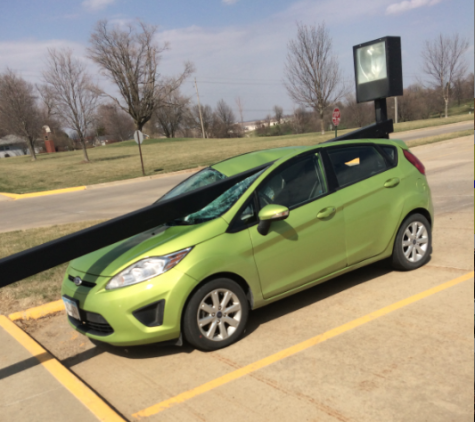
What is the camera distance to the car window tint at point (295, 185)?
14.7 feet

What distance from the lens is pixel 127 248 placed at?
434 cm

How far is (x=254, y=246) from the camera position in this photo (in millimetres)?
4184

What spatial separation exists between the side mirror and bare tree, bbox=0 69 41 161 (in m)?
42.5

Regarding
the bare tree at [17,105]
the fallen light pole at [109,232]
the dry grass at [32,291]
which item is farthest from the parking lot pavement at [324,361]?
the bare tree at [17,105]

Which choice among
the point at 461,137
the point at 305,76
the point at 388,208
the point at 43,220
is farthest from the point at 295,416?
the point at 305,76

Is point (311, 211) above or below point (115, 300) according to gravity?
above

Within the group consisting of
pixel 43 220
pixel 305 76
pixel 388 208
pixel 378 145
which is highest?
pixel 305 76

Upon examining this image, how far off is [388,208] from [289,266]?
1.36 m

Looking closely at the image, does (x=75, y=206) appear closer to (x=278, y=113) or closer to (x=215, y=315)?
(x=215, y=315)

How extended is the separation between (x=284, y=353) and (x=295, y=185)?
62.3 inches

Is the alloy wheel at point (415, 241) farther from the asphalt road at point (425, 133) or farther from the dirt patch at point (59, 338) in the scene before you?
the asphalt road at point (425, 133)

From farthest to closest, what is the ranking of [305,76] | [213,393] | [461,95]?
[461,95]
[305,76]
[213,393]

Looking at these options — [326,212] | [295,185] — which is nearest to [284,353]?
[326,212]

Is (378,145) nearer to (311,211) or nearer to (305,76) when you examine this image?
(311,211)
